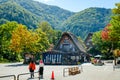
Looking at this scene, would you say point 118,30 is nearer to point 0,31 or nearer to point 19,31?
point 19,31

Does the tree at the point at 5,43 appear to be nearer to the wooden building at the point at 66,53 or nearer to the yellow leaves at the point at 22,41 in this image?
the yellow leaves at the point at 22,41

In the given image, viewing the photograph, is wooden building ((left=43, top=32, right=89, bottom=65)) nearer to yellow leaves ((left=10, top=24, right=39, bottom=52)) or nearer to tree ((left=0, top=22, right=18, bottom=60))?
yellow leaves ((left=10, top=24, right=39, bottom=52))

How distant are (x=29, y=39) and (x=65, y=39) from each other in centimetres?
1029

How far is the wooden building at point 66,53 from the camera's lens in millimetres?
79606

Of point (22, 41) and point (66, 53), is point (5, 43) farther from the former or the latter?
point (66, 53)

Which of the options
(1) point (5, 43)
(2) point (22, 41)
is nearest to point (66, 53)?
(2) point (22, 41)

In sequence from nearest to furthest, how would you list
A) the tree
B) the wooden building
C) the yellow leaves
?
the wooden building → the yellow leaves → the tree

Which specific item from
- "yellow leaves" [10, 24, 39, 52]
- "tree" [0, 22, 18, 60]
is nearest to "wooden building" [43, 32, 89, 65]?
"yellow leaves" [10, 24, 39, 52]

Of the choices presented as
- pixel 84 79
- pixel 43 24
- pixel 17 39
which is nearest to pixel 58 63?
pixel 17 39

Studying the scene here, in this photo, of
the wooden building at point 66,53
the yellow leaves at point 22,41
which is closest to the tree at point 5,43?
the yellow leaves at point 22,41

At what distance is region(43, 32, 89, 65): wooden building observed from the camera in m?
79.6

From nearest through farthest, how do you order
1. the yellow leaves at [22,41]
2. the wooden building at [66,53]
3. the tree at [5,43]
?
the wooden building at [66,53], the yellow leaves at [22,41], the tree at [5,43]

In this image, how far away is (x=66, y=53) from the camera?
8119cm

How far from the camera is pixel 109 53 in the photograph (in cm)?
9750
